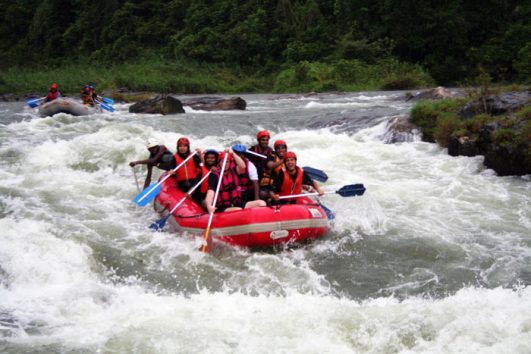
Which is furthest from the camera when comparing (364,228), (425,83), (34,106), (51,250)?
(425,83)

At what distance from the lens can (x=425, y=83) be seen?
24984 mm

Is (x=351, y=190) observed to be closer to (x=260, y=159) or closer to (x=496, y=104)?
(x=260, y=159)

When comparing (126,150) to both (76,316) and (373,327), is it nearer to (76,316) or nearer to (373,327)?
(76,316)

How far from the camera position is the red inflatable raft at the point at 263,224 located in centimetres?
599

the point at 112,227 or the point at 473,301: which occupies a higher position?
the point at 473,301

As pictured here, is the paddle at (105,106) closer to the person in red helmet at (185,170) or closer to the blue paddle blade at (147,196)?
the person in red helmet at (185,170)

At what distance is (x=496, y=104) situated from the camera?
10.4 m

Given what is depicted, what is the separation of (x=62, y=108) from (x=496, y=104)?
34.6ft

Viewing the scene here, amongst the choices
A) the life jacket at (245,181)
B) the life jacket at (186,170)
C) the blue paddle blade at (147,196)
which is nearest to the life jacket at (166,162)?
the life jacket at (186,170)

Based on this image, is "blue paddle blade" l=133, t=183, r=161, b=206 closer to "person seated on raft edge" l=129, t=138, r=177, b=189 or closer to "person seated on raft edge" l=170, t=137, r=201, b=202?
"person seated on raft edge" l=170, t=137, r=201, b=202

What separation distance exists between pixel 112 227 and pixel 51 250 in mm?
1344

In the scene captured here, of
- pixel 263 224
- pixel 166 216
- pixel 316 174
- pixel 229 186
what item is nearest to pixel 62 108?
pixel 166 216

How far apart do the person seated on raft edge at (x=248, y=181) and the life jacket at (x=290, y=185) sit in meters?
0.31

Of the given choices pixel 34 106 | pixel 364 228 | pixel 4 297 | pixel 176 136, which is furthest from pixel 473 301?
pixel 34 106
